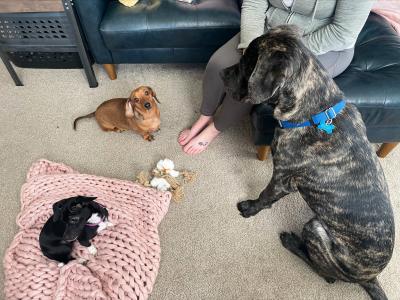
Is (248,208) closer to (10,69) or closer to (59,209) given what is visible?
(59,209)

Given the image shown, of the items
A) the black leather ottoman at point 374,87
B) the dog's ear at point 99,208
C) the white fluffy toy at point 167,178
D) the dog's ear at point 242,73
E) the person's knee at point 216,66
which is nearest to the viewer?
the dog's ear at point 242,73

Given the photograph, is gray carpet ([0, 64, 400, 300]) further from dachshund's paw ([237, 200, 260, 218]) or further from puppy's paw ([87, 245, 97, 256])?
puppy's paw ([87, 245, 97, 256])

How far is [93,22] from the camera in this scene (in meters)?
1.85

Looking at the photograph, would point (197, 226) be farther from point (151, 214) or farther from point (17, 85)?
point (17, 85)

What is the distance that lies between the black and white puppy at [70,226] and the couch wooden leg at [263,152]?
3.08ft

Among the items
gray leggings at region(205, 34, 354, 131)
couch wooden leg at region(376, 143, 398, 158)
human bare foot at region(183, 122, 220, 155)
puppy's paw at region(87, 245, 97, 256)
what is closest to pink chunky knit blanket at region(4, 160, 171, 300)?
puppy's paw at region(87, 245, 97, 256)

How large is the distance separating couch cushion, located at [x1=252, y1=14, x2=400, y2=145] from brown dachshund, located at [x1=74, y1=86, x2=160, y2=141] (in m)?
0.59

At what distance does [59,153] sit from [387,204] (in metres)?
1.77

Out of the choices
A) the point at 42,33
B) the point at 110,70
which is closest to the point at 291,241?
the point at 110,70

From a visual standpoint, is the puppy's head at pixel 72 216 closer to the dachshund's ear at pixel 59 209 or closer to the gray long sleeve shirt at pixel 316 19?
the dachshund's ear at pixel 59 209

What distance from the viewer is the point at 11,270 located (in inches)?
52.5

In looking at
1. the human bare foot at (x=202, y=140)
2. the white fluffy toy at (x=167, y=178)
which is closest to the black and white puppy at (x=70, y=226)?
the white fluffy toy at (x=167, y=178)

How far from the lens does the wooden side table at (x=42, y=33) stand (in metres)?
1.80

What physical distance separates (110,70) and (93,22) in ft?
1.28
